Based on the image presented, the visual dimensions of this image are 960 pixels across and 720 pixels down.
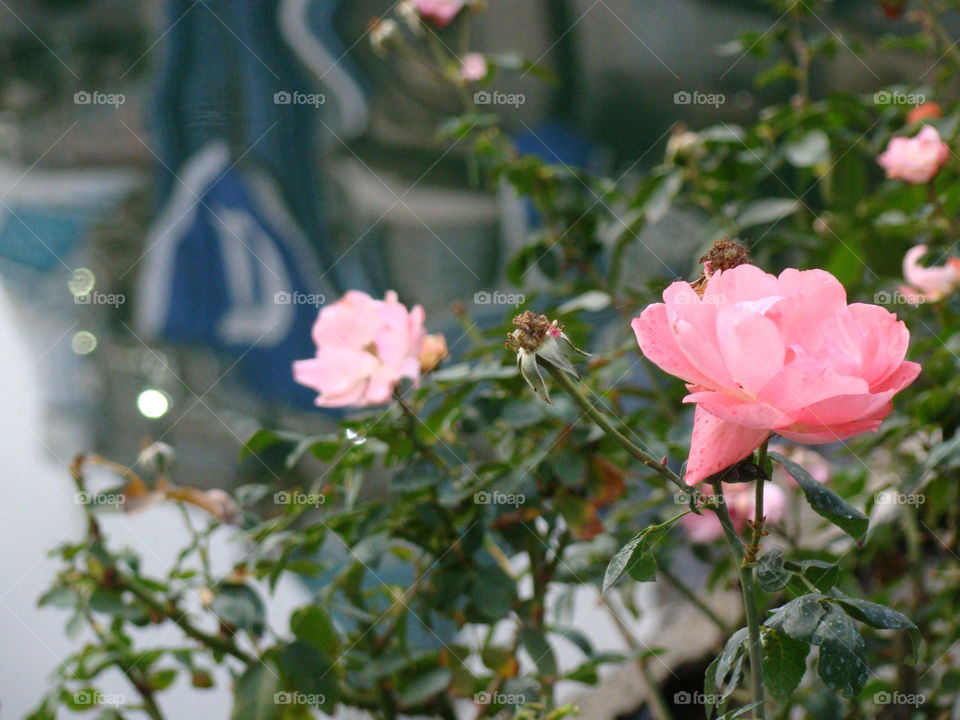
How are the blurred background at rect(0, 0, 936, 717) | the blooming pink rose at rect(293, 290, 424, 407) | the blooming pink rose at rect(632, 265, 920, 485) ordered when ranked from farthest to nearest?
the blurred background at rect(0, 0, 936, 717) < the blooming pink rose at rect(293, 290, 424, 407) < the blooming pink rose at rect(632, 265, 920, 485)

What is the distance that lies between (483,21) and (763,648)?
162 centimetres

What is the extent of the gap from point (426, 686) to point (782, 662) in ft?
1.54

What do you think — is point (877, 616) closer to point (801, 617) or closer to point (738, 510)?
point (801, 617)

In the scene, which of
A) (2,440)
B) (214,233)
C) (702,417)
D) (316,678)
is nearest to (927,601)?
(316,678)

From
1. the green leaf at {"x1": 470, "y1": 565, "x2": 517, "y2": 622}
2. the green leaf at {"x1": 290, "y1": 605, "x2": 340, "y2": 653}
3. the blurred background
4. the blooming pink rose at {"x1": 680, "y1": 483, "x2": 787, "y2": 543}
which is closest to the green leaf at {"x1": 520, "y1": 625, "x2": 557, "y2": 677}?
the green leaf at {"x1": 470, "y1": 565, "x2": 517, "y2": 622}

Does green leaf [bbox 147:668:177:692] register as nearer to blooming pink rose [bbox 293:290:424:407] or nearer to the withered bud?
blooming pink rose [bbox 293:290:424:407]

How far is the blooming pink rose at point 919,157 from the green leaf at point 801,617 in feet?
1.99

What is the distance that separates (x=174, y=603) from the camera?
0.82 m

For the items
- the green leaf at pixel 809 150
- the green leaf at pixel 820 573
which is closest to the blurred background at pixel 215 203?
the green leaf at pixel 809 150

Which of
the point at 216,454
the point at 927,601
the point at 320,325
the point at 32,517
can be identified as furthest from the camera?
the point at 216,454

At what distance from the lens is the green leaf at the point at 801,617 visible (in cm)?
39

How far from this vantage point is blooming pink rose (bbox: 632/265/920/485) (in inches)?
13.7

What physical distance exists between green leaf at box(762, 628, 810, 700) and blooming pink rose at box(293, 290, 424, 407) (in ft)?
1.23

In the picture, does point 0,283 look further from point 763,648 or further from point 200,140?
point 763,648
